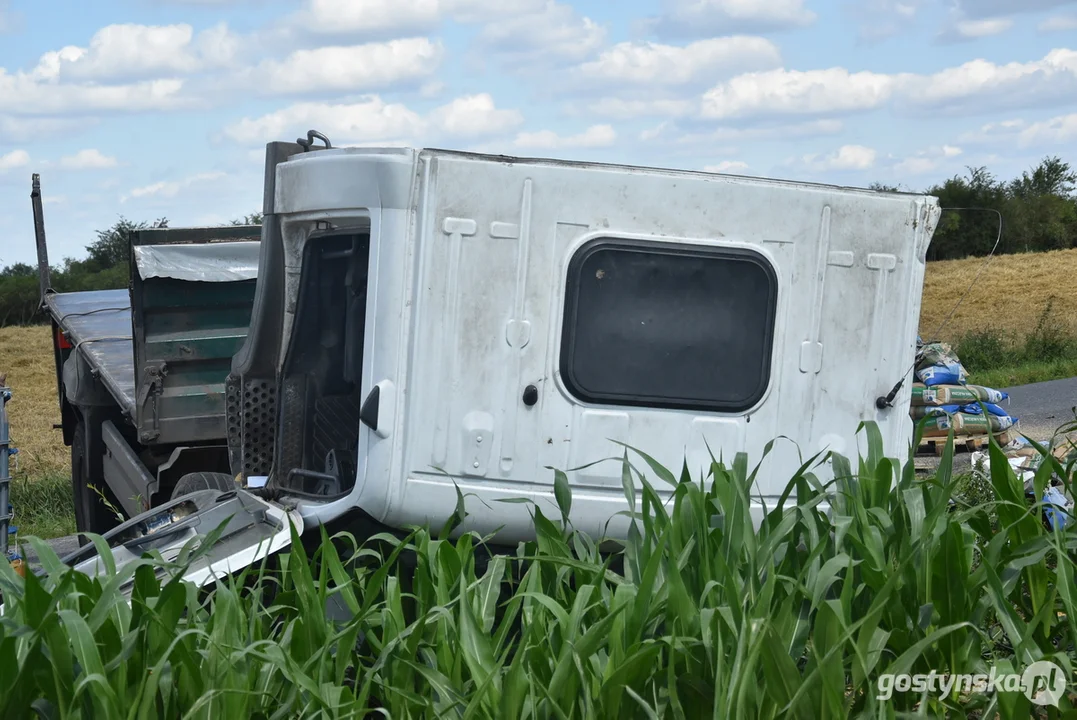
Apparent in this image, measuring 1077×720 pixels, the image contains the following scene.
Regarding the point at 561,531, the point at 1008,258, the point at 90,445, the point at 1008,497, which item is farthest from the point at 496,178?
the point at 1008,258

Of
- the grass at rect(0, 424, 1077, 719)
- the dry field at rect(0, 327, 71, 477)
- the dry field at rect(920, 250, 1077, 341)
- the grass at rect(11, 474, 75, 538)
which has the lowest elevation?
the dry field at rect(0, 327, 71, 477)

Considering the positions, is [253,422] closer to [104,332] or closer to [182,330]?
[182,330]

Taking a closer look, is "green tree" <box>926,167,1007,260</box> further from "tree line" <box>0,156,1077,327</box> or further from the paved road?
the paved road

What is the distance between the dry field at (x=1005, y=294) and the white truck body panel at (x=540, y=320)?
1500cm

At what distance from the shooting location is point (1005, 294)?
25641 millimetres

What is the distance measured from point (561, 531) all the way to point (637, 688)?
2.23ft

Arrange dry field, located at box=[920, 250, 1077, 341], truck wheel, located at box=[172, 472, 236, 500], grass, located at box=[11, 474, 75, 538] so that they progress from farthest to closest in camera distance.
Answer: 1. dry field, located at box=[920, 250, 1077, 341]
2. grass, located at box=[11, 474, 75, 538]
3. truck wheel, located at box=[172, 472, 236, 500]

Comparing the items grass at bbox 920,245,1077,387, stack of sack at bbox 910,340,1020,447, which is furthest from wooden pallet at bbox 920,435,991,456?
grass at bbox 920,245,1077,387

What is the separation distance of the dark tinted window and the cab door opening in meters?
1.05

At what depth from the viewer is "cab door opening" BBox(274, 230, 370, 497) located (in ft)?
15.3

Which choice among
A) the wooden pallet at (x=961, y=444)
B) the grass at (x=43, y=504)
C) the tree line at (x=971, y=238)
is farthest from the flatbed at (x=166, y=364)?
the tree line at (x=971, y=238)

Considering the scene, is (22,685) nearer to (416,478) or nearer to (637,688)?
(637,688)

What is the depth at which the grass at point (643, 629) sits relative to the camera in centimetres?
246

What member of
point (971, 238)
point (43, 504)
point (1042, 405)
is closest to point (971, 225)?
point (971, 238)
